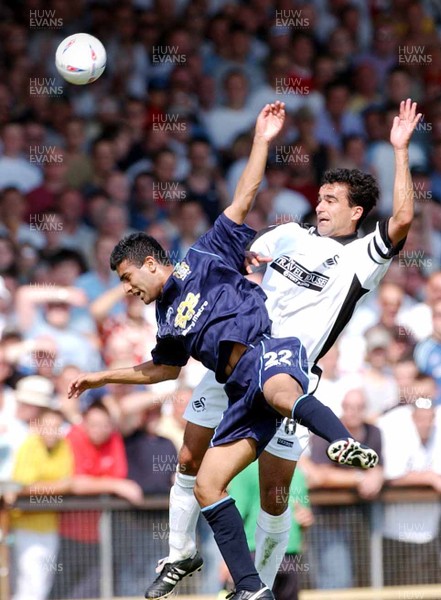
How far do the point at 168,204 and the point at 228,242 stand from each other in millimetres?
4871

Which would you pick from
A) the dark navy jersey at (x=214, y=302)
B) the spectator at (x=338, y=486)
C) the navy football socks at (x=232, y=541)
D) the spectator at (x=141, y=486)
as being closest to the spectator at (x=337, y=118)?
the spectator at (x=338, y=486)

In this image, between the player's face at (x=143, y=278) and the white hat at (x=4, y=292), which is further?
the white hat at (x=4, y=292)

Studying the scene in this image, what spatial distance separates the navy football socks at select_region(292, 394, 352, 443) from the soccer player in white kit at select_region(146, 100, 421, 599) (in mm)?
889

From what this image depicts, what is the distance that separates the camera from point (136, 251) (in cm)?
695

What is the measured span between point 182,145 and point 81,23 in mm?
1794

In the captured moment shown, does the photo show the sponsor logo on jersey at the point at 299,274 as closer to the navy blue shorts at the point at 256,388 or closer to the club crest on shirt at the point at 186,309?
the navy blue shorts at the point at 256,388

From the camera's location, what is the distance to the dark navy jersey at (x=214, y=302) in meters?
6.82

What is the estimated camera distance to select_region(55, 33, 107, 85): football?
27.4 feet

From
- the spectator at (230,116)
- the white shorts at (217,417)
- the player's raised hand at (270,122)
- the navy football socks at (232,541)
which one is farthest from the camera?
the spectator at (230,116)

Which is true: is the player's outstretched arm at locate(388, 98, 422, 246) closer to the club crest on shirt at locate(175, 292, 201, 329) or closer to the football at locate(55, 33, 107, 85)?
the club crest on shirt at locate(175, 292, 201, 329)

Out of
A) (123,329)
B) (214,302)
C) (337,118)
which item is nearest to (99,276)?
(123,329)

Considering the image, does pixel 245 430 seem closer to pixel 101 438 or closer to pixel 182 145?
pixel 101 438

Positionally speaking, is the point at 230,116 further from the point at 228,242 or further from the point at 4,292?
the point at 228,242

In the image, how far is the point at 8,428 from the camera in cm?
916
